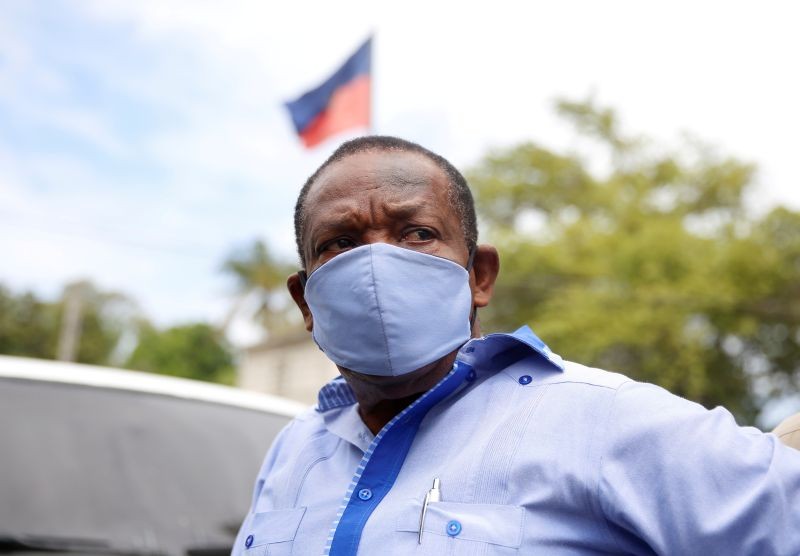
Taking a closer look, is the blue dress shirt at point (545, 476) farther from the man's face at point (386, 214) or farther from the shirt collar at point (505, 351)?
the man's face at point (386, 214)

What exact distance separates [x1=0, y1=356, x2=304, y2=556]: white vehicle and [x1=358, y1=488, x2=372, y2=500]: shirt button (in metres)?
1.50

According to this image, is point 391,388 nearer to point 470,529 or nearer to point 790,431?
point 470,529

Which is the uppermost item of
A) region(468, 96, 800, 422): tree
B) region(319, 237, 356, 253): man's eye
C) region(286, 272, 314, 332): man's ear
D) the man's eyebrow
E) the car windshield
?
the man's eyebrow

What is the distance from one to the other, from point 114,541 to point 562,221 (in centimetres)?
2781

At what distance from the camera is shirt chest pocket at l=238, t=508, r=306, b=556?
178 centimetres

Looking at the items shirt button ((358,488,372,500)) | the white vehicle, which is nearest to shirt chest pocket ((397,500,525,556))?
shirt button ((358,488,372,500))

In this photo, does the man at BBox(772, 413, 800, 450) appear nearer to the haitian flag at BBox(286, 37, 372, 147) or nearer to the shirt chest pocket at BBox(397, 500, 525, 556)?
the shirt chest pocket at BBox(397, 500, 525, 556)

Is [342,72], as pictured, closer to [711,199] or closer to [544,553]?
[544,553]

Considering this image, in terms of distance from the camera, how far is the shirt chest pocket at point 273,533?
1777mm

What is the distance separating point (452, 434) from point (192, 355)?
196 feet

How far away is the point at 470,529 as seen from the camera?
151cm

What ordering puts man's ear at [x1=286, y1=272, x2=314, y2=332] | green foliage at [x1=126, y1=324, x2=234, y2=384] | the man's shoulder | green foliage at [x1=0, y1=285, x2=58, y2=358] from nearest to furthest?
the man's shoulder, man's ear at [x1=286, y1=272, x2=314, y2=332], green foliage at [x1=0, y1=285, x2=58, y2=358], green foliage at [x1=126, y1=324, x2=234, y2=384]

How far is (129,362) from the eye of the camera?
62.1m

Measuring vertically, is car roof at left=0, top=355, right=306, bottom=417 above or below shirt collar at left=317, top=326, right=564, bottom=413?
below
